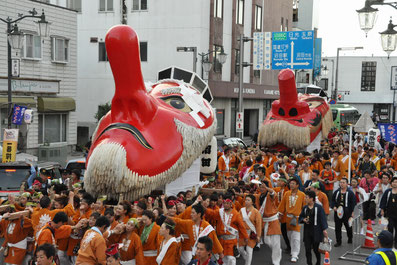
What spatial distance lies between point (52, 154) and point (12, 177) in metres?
10.6

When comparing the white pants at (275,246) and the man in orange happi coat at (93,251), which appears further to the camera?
the white pants at (275,246)

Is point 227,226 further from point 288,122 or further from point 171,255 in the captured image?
point 288,122

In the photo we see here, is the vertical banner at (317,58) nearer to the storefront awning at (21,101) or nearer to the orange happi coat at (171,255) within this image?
the storefront awning at (21,101)

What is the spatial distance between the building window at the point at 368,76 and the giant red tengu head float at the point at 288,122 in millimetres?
44741

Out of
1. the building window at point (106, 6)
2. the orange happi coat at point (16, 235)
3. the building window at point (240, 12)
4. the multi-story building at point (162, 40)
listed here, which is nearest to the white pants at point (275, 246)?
the orange happi coat at point (16, 235)

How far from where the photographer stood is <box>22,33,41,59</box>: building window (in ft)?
75.9

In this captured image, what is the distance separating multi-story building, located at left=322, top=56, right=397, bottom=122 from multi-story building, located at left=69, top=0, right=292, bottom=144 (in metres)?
30.5

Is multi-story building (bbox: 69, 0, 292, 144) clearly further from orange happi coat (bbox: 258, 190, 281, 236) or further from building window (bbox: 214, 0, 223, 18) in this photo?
orange happi coat (bbox: 258, 190, 281, 236)

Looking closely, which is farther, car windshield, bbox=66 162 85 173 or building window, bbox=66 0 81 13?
building window, bbox=66 0 81 13

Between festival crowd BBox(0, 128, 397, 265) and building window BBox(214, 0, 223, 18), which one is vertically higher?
building window BBox(214, 0, 223, 18)

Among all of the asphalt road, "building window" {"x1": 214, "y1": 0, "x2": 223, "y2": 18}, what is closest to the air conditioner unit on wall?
"building window" {"x1": 214, "y1": 0, "x2": 223, "y2": 18}

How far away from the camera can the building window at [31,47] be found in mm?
23122

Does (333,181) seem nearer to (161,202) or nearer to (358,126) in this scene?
(358,126)

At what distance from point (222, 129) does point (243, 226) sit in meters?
24.7
